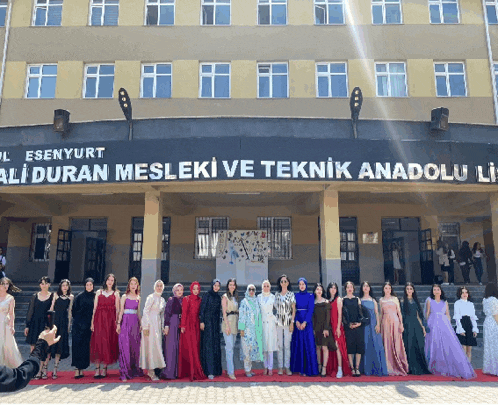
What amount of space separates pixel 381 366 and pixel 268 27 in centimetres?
1184

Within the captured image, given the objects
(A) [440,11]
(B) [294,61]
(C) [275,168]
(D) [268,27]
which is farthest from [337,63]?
Answer: (C) [275,168]

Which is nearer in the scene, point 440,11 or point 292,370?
point 292,370

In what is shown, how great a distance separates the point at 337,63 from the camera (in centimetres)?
1420

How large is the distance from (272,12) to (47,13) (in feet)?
27.8

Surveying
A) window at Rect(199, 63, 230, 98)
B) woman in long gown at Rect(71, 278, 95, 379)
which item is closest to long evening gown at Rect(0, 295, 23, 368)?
woman in long gown at Rect(71, 278, 95, 379)

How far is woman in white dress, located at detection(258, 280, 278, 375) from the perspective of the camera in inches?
283

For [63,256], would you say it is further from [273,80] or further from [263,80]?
[273,80]

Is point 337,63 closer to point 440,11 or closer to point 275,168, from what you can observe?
point 440,11

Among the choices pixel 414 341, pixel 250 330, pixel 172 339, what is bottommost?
pixel 414 341

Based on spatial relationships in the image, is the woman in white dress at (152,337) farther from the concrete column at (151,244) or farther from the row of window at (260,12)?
the row of window at (260,12)

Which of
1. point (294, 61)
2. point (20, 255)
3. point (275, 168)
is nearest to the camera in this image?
point (275, 168)

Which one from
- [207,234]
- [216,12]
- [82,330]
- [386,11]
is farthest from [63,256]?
[386,11]

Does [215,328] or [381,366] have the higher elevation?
[215,328]

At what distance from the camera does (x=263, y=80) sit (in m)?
14.1
